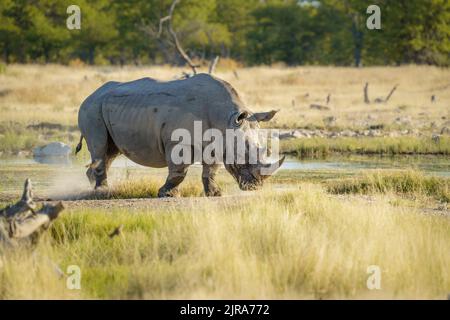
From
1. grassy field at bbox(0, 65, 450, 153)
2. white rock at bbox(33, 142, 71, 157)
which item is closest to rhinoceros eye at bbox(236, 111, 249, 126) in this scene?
grassy field at bbox(0, 65, 450, 153)

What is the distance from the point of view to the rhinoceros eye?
10.8 metres

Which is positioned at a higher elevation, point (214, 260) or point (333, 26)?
point (333, 26)

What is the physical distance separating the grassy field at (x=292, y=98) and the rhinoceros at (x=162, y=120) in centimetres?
646

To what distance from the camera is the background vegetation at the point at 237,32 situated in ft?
165

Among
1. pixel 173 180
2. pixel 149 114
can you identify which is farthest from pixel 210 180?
pixel 149 114

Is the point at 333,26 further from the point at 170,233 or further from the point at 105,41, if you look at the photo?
the point at 170,233

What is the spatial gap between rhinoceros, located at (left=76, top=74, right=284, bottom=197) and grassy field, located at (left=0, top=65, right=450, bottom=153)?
646cm

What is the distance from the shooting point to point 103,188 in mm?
12336

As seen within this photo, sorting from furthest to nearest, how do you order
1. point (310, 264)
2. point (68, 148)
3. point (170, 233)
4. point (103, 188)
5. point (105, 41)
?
point (105, 41)
point (68, 148)
point (103, 188)
point (170, 233)
point (310, 264)

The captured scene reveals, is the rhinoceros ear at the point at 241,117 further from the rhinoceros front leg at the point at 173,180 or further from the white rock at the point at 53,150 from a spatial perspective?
the white rock at the point at 53,150

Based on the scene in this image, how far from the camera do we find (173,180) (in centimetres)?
1147

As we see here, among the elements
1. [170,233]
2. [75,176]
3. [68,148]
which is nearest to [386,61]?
[68,148]

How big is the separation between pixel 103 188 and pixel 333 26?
50.9 meters

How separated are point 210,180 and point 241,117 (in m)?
1.06
